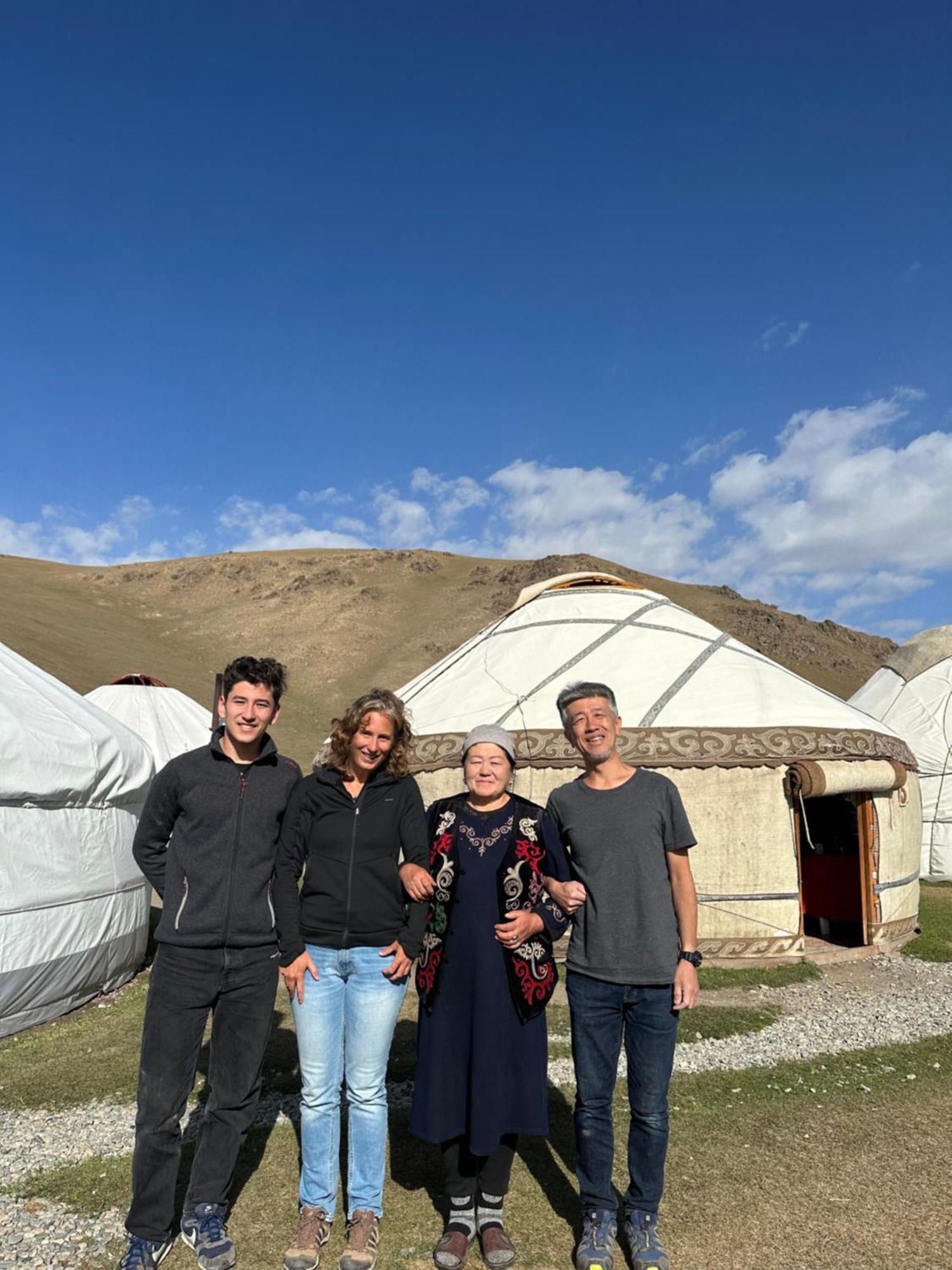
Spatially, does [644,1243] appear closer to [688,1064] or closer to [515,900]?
[515,900]

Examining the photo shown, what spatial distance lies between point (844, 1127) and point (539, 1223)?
149 cm

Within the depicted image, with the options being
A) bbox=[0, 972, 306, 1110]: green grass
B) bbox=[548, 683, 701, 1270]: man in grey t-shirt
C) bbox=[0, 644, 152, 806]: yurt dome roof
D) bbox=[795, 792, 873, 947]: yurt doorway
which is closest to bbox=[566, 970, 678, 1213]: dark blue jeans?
bbox=[548, 683, 701, 1270]: man in grey t-shirt

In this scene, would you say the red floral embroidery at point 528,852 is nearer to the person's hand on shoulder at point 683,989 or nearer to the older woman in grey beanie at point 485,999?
the older woman in grey beanie at point 485,999

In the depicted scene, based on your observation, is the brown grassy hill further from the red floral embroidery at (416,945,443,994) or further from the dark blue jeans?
the dark blue jeans

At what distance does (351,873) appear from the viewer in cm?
246

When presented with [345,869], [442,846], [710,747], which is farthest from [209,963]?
[710,747]

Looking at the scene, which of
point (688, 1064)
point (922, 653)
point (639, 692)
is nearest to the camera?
point (688, 1064)

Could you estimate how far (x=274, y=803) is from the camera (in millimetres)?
2549

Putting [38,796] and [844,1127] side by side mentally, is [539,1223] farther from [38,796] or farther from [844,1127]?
[38,796]

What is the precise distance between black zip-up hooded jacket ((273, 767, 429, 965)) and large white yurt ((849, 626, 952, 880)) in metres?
9.34

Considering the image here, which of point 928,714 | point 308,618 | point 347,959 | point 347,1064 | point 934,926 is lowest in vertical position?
point 934,926

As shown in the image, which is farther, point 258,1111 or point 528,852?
point 258,1111

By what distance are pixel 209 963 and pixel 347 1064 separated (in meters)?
0.51

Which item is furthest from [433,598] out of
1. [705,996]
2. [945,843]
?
[705,996]
